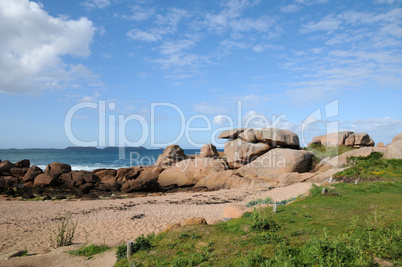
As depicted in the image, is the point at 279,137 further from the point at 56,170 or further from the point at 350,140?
the point at 56,170

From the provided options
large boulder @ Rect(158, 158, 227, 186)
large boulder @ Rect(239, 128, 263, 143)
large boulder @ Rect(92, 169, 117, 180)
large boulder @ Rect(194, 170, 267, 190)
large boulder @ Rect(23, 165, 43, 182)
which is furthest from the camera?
large boulder @ Rect(92, 169, 117, 180)

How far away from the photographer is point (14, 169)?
3500 centimetres

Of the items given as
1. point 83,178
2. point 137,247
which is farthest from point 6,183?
point 137,247

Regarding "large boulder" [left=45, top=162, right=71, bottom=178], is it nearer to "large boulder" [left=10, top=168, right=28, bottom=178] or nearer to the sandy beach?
"large boulder" [left=10, top=168, right=28, bottom=178]

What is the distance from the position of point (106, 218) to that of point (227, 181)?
14.4 meters

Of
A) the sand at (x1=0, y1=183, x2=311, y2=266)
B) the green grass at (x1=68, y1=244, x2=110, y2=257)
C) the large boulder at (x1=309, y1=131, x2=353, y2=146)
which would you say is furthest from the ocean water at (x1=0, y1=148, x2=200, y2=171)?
the green grass at (x1=68, y1=244, x2=110, y2=257)

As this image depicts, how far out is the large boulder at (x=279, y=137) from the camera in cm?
3119

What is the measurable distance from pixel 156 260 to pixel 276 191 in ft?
53.7

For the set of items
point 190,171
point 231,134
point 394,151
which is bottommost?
point 190,171

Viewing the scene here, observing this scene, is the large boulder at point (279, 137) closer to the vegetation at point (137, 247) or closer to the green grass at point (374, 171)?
the green grass at point (374, 171)

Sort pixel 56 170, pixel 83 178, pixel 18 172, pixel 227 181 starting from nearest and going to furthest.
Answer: pixel 227 181, pixel 83 178, pixel 56 170, pixel 18 172

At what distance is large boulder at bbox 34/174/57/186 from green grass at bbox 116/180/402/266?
2828 cm

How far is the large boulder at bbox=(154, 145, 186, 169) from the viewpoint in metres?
37.3

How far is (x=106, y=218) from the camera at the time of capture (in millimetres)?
15898
